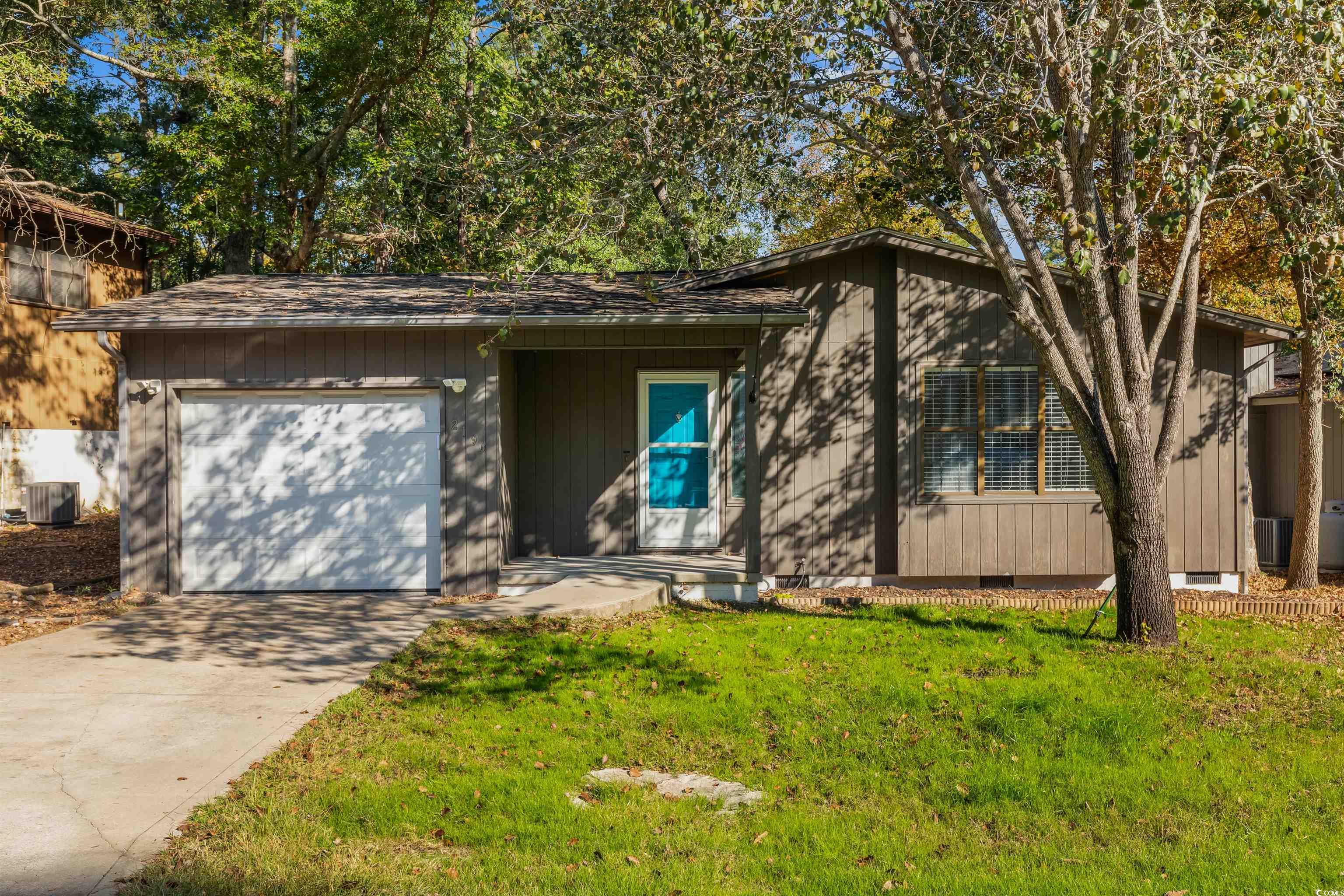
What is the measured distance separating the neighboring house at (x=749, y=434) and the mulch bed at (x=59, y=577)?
2.06 feet

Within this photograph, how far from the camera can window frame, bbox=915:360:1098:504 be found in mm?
8906

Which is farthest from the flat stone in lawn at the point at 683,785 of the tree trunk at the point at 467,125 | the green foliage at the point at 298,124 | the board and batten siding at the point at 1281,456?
Result: the board and batten siding at the point at 1281,456

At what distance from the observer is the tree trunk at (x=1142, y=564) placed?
21.6ft

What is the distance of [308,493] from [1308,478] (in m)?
10.00

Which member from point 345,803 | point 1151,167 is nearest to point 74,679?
point 345,803

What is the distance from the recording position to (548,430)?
34.0ft

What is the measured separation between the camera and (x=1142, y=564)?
6.64 meters

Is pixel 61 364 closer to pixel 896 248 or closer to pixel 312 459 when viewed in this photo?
pixel 312 459

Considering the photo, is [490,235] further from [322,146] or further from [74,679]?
[322,146]

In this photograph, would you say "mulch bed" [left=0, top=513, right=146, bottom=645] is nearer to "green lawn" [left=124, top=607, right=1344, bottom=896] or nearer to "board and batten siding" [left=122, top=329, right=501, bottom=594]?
"board and batten siding" [left=122, top=329, right=501, bottom=594]

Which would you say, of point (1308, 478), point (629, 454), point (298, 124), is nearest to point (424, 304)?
point (629, 454)

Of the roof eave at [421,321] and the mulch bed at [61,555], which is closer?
the roof eave at [421,321]

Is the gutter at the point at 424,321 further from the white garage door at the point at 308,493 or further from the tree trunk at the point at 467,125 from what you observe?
the tree trunk at the point at 467,125

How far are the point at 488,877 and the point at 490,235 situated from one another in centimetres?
824
